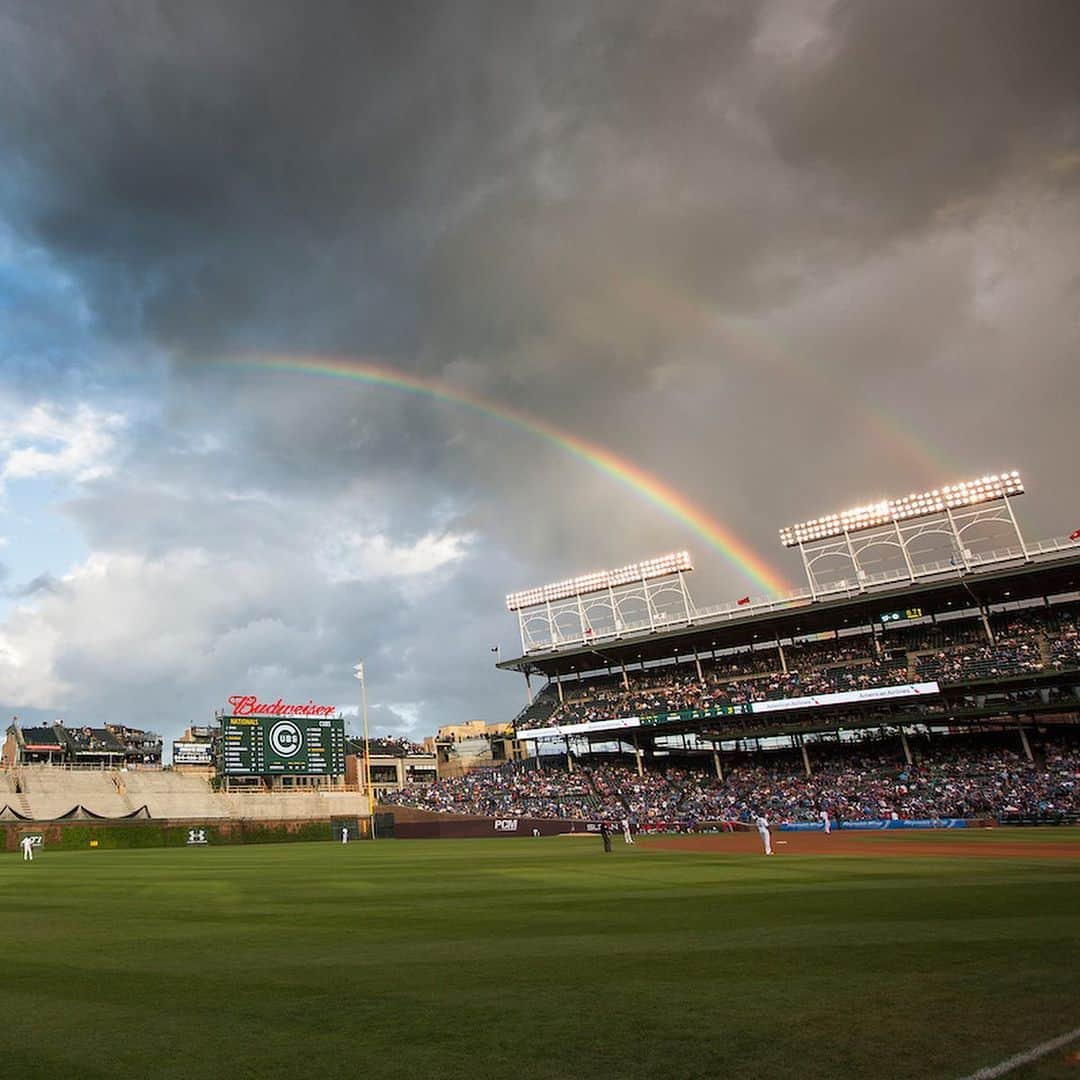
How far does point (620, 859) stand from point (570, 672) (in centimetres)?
5804

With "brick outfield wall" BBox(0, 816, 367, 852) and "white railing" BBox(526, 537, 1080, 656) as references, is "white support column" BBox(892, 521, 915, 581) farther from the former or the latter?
"brick outfield wall" BBox(0, 816, 367, 852)

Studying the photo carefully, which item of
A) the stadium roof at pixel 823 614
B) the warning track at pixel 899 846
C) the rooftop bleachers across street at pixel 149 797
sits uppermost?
the stadium roof at pixel 823 614

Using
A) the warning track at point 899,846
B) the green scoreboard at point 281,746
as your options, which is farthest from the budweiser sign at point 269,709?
the warning track at point 899,846

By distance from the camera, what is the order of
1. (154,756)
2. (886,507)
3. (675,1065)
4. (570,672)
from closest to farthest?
(675,1065) < (886,507) < (570,672) < (154,756)

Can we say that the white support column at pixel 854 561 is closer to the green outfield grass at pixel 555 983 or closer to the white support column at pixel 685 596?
the white support column at pixel 685 596

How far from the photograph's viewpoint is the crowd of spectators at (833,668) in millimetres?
56844

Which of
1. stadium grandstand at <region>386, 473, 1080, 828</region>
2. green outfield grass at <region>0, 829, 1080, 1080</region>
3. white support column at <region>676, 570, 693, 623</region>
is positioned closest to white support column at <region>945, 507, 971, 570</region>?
stadium grandstand at <region>386, 473, 1080, 828</region>

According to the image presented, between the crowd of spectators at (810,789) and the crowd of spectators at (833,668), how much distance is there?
18.8 feet

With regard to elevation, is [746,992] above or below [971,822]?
above

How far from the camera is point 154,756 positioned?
420 ft

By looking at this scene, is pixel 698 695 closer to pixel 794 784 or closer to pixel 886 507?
pixel 794 784

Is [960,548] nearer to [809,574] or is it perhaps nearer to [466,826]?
[809,574]

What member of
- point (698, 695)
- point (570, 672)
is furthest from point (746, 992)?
point (570, 672)

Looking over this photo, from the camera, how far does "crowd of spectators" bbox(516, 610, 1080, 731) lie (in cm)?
5684
